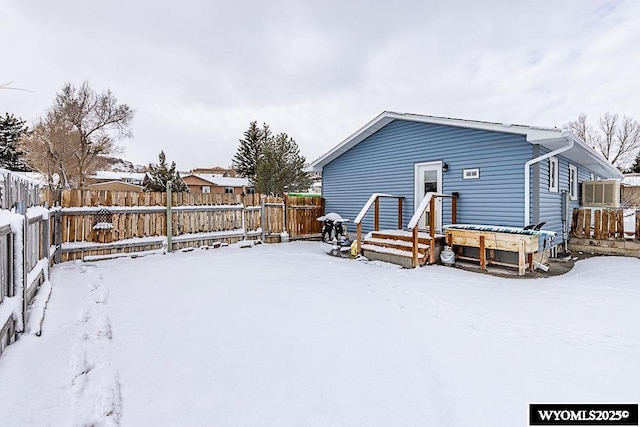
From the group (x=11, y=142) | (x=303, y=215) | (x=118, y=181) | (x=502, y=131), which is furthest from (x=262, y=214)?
(x=118, y=181)

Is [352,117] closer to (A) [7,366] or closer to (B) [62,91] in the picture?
(A) [7,366]

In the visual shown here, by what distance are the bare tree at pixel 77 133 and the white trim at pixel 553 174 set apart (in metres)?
29.4

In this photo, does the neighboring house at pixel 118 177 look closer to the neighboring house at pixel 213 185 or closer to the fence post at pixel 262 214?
the neighboring house at pixel 213 185

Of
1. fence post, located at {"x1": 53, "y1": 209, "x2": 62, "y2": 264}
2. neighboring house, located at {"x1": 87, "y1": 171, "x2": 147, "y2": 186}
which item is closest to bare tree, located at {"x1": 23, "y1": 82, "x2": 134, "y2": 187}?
neighboring house, located at {"x1": 87, "y1": 171, "x2": 147, "y2": 186}

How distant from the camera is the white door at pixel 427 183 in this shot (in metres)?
8.47

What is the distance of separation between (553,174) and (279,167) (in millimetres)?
19430

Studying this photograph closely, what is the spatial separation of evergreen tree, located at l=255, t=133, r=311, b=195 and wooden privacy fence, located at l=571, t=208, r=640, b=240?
18.2 m

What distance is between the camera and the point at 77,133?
2553 centimetres

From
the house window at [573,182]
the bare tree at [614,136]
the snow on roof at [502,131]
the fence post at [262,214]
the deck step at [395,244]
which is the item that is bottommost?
the deck step at [395,244]

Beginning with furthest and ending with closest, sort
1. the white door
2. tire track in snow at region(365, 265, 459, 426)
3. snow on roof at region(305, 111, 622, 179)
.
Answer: the white door, snow on roof at region(305, 111, 622, 179), tire track in snow at region(365, 265, 459, 426)

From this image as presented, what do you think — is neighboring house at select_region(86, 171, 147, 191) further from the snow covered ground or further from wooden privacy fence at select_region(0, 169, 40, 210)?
wooden privacy fence at select_region(0, 169, 40, 210)

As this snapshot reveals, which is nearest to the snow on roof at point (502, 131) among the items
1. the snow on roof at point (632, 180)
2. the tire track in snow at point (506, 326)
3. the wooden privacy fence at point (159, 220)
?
the wooden privacy fence at point (159, 220)

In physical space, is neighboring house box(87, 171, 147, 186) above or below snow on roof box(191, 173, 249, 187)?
above

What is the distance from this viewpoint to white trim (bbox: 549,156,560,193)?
764 cm
